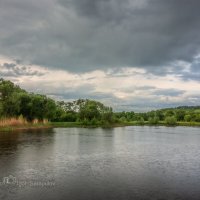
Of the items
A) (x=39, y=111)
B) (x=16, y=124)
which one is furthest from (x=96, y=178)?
(x=39, y=111)

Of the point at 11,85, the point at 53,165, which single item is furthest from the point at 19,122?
the point at 53,165

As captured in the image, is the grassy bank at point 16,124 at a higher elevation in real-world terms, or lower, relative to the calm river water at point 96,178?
higher

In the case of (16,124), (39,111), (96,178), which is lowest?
(96,178)

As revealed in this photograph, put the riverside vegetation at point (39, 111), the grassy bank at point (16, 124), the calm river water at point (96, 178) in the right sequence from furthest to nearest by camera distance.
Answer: the riverside vegetation at point (39, 111) → the grassy bank at point (16, 124) → the calm river water at point (96, 178)

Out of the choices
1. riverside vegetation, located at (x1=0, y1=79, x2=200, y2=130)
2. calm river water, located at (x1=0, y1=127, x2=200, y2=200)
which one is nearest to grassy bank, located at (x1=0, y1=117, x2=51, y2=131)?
riverside vegetation, located at (x1=0, y1=79, x2=200, y2=130)

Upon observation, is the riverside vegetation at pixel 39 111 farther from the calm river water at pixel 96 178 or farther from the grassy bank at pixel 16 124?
the calm river water at pixel 96 178

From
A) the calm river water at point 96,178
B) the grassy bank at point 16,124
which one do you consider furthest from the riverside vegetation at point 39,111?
the calm river water at point 96,178

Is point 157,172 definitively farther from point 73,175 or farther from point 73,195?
point 73,195

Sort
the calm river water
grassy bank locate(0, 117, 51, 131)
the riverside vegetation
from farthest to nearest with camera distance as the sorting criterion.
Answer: the riverside vegetation
grassy bank locate(0, 117, 51, 131)
the calm river water

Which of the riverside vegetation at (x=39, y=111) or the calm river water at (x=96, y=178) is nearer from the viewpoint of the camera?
the calm river water at (x=96, y=178)

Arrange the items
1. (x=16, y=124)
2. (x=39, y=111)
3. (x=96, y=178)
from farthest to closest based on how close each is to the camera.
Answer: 1. (x=39, y=111)
2. (x=16, y=124)
3. (x=96, y=178)

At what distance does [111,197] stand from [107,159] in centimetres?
1763

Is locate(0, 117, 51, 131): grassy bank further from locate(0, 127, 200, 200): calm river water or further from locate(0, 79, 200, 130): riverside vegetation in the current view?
locate(0, 127, 200, 200): calm river water

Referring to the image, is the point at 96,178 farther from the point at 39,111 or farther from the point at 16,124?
the point at 39,111
